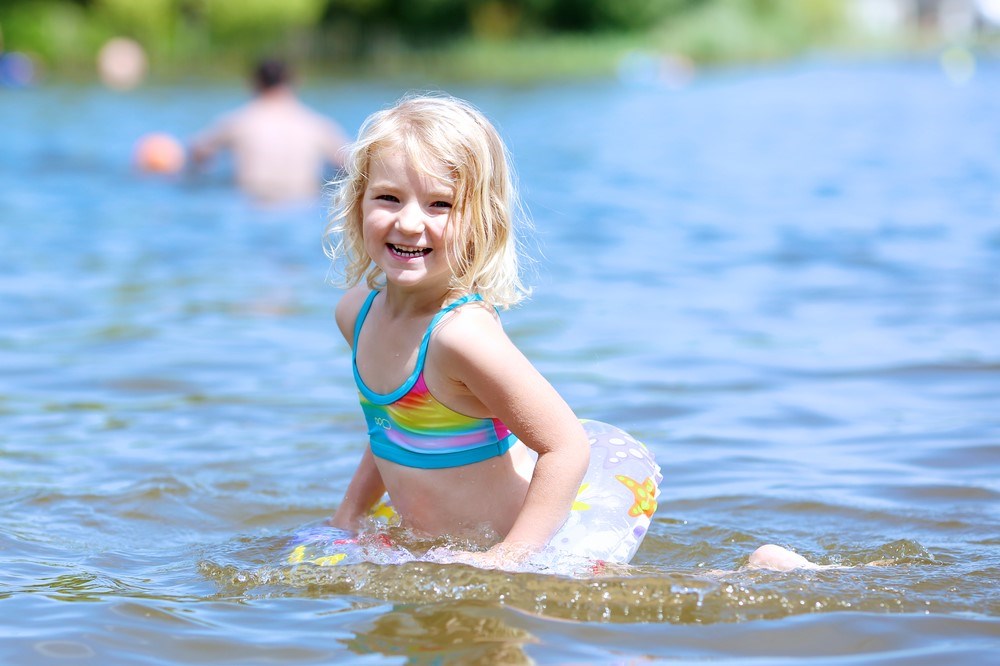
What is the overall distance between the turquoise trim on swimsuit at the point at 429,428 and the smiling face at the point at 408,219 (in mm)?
124

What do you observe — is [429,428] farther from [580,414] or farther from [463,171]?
[580,414]

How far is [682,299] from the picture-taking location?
782 centimetres

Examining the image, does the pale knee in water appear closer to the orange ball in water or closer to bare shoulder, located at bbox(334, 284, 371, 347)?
bare shoulder, located at bbox(334, 284, 371, 347)

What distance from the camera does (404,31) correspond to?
46.2 metres

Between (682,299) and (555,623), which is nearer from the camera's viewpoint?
(555,623)

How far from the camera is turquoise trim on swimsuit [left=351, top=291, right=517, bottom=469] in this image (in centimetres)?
321

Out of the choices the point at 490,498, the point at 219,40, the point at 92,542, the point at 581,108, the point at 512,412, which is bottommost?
the point at 92,542

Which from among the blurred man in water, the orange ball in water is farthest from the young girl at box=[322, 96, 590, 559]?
the orange ball in water

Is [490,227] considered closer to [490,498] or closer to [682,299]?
[490,498]

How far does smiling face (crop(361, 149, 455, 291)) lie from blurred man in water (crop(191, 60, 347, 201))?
8818mm

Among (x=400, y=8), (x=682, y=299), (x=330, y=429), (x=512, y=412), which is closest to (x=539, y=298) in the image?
(x=682, y=299)

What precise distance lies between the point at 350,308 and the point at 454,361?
56 cm

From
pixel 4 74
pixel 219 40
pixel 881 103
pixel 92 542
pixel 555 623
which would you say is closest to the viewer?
pixel 555 623

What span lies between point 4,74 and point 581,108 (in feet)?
47.7
